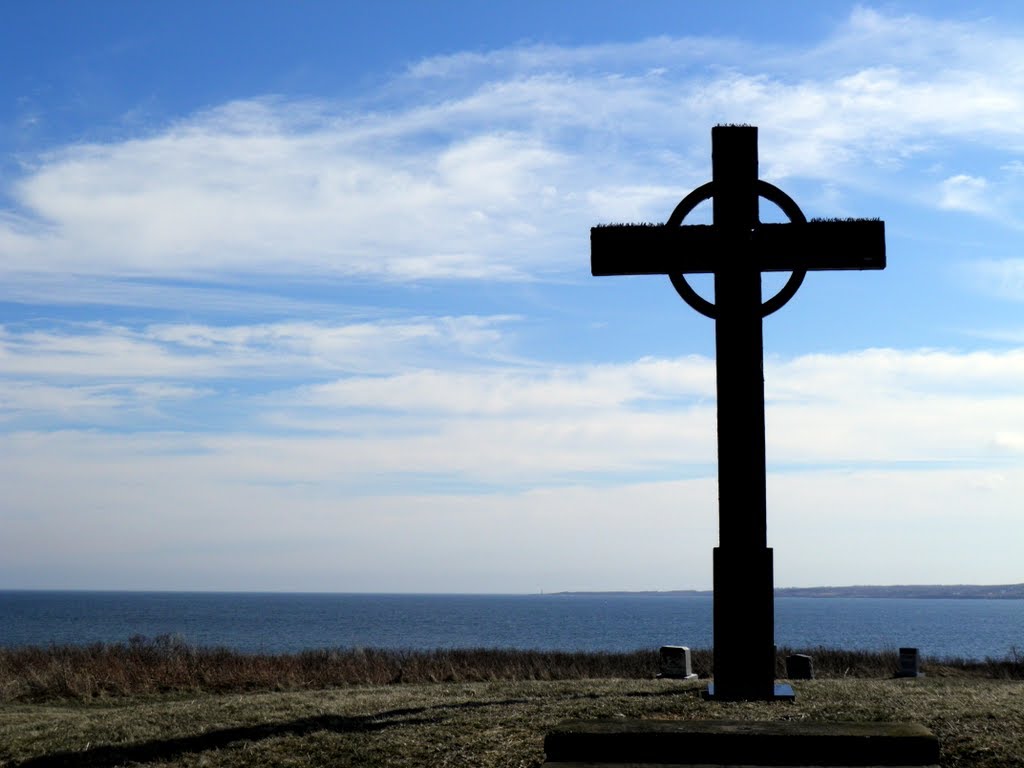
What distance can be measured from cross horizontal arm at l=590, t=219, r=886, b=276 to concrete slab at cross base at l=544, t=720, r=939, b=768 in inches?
176

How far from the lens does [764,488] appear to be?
9695 millimetres

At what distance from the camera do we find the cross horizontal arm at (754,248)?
10.2m

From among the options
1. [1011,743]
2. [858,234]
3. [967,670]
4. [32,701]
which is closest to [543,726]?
[1011,743]

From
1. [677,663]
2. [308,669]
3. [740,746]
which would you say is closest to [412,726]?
[740,746]

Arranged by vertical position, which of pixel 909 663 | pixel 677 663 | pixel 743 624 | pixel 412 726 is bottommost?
pixel 909 663

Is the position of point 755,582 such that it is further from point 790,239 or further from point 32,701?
point 32,701

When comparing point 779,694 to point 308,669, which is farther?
point 308,669

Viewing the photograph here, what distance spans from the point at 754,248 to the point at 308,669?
1456 cm

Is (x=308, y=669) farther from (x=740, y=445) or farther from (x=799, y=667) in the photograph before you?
(x=740, y=445)

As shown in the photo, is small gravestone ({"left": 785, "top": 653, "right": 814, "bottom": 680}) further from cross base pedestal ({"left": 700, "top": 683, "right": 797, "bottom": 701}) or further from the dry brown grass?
cross base pedestal ({"left": 700, "top": 683, "right": 797, "bottom": 701})

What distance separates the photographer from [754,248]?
10195mm

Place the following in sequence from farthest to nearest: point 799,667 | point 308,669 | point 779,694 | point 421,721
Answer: point 308,669 < point 799,667 < point 421,721 < point 779,694

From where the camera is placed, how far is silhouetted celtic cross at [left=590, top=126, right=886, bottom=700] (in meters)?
9.52

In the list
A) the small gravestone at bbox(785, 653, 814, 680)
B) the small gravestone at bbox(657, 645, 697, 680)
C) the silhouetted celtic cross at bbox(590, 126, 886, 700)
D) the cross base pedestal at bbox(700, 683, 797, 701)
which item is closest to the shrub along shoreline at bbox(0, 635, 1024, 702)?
the small gravestone at bbox(657, 645, 697, 680)
